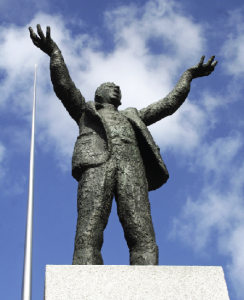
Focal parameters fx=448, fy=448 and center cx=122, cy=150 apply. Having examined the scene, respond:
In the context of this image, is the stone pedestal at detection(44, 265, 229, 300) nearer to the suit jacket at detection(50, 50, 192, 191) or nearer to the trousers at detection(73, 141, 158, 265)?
the trousers at detection(73, 141, 158, 265)

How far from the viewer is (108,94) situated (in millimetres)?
6785

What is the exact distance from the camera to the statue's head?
22.2ft

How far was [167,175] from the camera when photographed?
620 centimetres

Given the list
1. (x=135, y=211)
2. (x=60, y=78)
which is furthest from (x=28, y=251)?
(x=60, y=78)

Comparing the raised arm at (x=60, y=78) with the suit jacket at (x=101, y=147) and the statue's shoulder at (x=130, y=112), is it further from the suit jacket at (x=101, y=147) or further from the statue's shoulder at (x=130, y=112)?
the statue's shoulder at (x=130, y=112)

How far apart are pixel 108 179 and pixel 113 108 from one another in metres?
1.49

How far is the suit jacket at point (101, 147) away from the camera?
228 inches

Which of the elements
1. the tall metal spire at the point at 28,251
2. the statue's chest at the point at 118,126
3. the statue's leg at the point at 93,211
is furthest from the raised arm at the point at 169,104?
the tall metal spire at the point at 28,251

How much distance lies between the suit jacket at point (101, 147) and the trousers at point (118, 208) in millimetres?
134

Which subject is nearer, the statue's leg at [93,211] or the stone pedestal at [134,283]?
the stone pedestal at [134,283]

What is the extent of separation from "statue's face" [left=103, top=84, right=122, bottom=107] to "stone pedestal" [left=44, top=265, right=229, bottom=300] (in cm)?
282

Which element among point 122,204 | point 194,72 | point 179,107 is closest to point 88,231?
point 122,204


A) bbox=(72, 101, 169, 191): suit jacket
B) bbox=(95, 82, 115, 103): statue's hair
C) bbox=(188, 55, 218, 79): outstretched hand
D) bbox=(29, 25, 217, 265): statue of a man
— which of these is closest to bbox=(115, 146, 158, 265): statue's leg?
bbox=(29, 25, 217, 265): statue of a man

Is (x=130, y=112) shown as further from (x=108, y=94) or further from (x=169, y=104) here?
(x=169, y=104)
